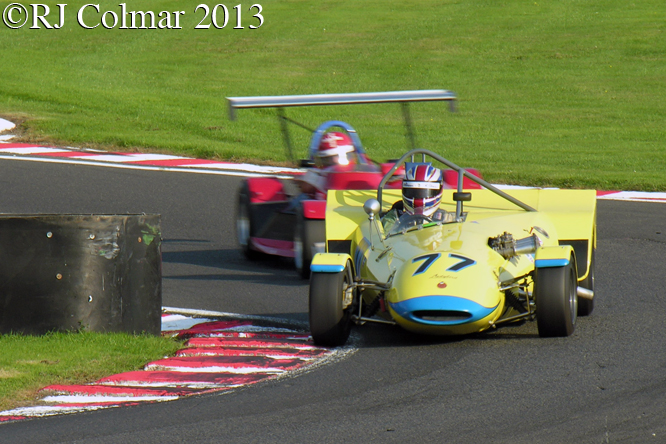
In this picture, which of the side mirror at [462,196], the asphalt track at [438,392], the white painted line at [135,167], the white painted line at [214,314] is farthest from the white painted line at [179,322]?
the white painted line at [135,167]

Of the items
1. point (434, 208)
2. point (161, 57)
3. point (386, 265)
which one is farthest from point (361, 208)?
point (161, 57)

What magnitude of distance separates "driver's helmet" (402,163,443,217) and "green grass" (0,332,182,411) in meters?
1.90

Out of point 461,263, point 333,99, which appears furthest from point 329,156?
point 461,263

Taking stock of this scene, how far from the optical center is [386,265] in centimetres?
633

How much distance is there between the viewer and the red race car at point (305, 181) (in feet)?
29.8

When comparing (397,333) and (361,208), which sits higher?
(361,208)

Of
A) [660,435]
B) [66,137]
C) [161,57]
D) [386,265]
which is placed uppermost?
[161,57]

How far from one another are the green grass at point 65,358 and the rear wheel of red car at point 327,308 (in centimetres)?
89

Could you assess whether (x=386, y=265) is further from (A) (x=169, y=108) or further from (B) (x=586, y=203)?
(A) (x=169, y=108)

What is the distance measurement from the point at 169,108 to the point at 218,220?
28.8ft

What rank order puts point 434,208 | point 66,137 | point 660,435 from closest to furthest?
point 660,435, point 434,208, point 66,137

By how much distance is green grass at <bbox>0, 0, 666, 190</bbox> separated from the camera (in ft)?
53.2

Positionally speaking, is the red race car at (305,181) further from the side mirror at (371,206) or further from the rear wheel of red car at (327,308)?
the rear wheel of red car at (327,308)

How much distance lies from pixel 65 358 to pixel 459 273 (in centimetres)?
236
